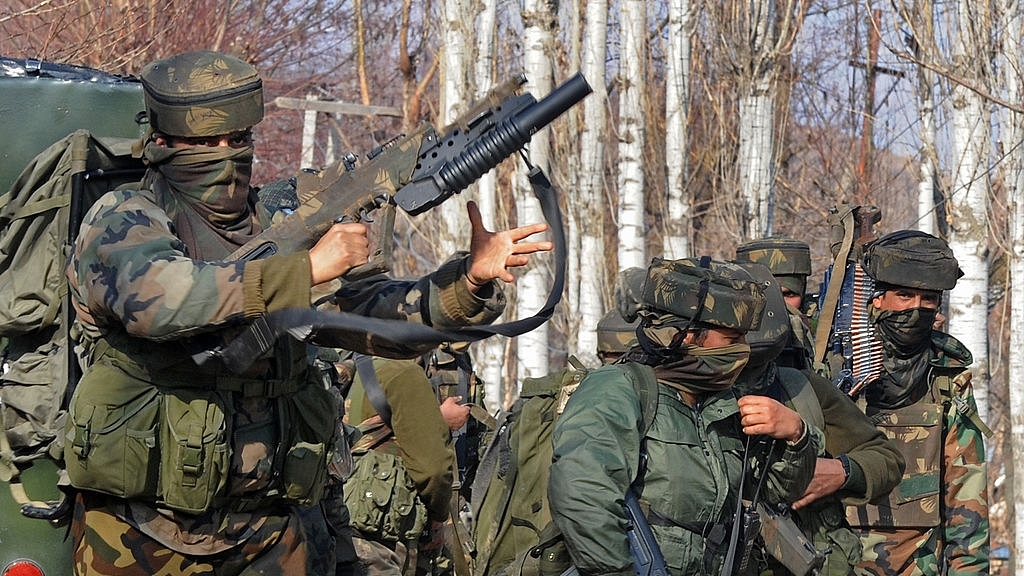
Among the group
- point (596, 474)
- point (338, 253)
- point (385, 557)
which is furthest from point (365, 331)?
point (385, 557)

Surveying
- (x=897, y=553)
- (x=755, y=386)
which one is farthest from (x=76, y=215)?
(x=897, y=553)

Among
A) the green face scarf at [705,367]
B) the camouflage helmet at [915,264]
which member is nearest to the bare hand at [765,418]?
the green face scarf at [705,367]

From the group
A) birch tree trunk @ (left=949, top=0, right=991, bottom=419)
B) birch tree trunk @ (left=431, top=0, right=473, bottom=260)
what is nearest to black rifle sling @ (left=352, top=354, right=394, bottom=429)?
birch tree trunk @ (left=949, top=0, right=991, bottom=419)

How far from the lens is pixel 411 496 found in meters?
6.55

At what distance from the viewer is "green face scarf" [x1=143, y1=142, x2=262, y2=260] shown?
4.14 meters

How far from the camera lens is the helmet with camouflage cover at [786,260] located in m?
7.59

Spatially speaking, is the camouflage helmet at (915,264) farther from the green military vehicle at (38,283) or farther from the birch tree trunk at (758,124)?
the birch tree trunk at (758,124)

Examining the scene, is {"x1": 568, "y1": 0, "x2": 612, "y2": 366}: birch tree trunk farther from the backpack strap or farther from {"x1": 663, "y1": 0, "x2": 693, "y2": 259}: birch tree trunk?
the backpack strap

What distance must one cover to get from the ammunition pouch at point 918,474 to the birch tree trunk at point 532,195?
20.2 feet

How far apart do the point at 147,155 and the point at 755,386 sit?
215 centimetres

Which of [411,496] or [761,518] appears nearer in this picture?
[761,518]

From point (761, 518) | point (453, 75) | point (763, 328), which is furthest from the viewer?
point (453, 75)

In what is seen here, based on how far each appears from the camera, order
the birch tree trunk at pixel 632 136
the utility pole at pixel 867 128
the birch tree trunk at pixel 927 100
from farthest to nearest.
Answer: the utility pole at pixel 867 128, the birch tree trunk at pixel 632 136, the birch tree trunk at pixel 927 100

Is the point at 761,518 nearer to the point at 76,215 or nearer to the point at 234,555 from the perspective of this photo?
the point at 234,555
